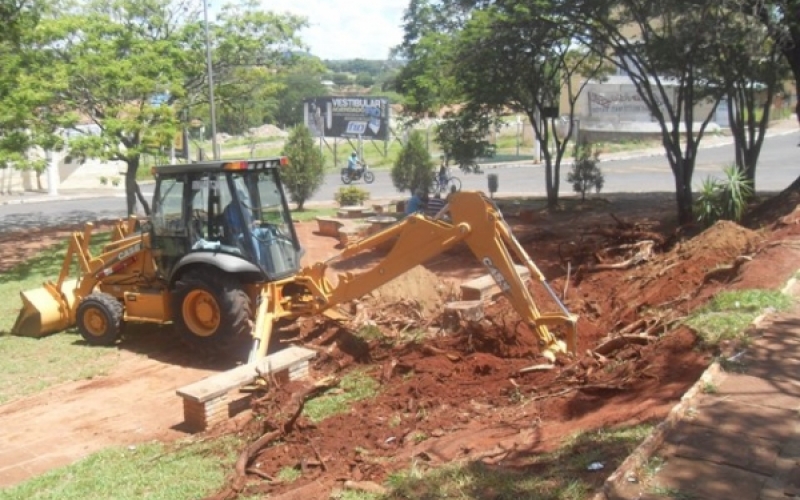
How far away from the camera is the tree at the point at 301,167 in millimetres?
24062

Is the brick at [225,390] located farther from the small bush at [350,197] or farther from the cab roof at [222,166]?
the small bush at [350,197]

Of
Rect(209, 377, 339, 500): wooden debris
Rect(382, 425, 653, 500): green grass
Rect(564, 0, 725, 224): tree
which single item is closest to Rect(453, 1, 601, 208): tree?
Rect(564, 0, 725, 224): tree

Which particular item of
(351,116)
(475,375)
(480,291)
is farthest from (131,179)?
(351,116)

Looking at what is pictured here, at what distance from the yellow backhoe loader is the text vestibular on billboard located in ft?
98.4

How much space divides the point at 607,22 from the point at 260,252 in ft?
34.2

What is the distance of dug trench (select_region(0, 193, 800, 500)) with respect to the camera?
5.79 m

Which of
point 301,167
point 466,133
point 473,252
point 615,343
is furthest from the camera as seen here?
point 301,167

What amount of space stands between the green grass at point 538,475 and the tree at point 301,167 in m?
19.3

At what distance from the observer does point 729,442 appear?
16.1 ft

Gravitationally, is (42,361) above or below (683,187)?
below

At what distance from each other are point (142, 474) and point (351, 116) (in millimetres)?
35975

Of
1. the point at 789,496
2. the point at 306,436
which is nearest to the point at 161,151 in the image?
the point at 306,436

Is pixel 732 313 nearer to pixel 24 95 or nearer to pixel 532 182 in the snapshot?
pixel 24 95

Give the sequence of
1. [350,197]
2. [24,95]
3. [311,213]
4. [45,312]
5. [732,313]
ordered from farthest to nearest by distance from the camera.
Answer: [350,197], [311,213], [24,95], [45,312], [732,313]
